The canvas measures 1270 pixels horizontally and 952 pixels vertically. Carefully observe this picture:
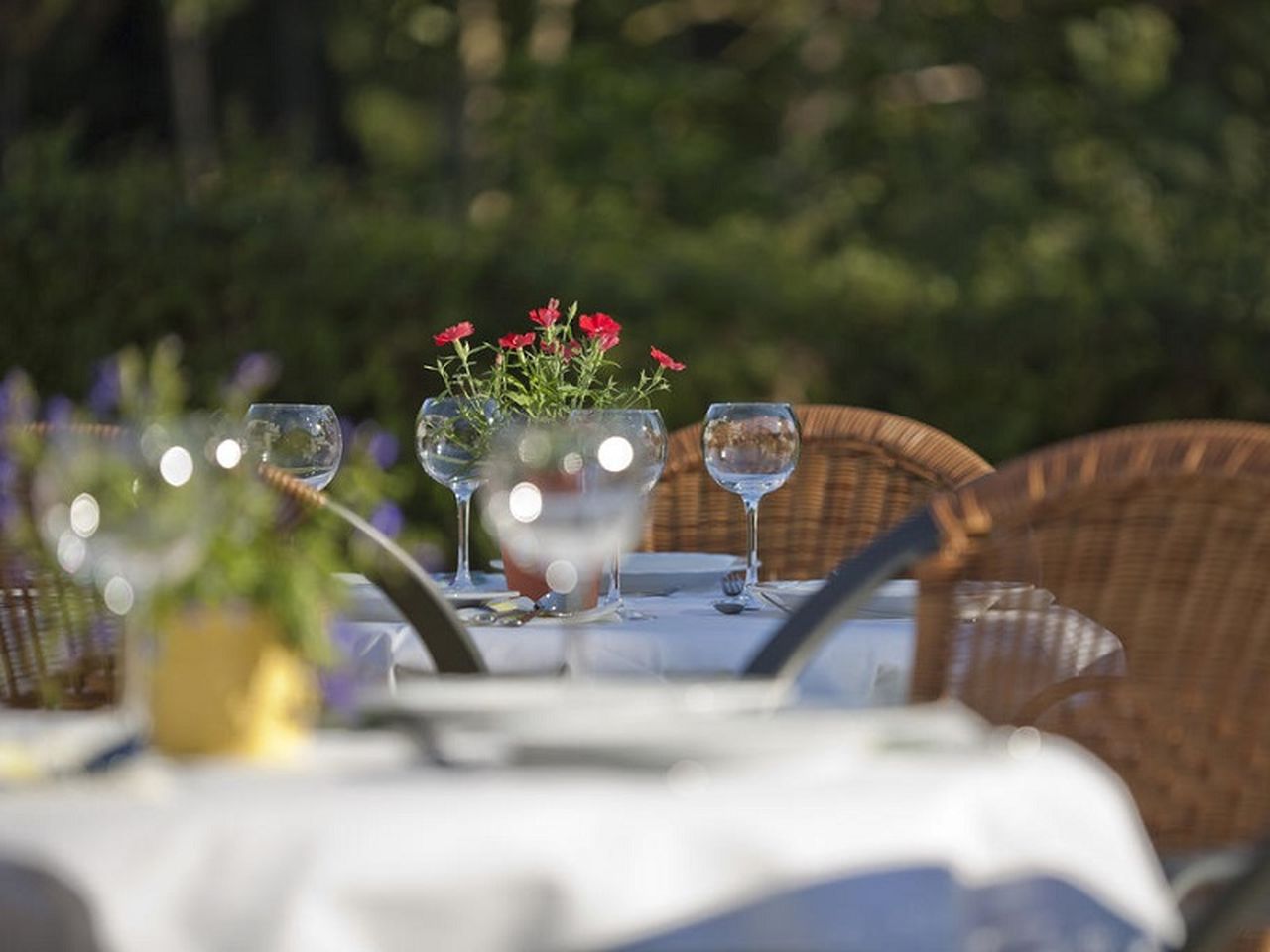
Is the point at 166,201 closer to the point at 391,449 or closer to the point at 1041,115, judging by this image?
the point at 391,449

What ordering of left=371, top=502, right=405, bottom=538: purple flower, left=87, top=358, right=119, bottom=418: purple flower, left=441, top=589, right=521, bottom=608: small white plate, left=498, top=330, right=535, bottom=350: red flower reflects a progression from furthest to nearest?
left=498, top=330, right=535, bottom=350: red flower < left=441, top=589, right=521, bottom=608: small white plate < left=371, top=502, right=405, bottom=538: purple flower < left=87, top=358, right=119, bottom=418: purple flower

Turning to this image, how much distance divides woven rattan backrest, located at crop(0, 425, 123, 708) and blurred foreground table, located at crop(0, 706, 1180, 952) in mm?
1058

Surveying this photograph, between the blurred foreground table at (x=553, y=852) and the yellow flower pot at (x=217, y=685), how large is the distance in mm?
74

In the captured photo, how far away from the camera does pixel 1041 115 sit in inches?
598

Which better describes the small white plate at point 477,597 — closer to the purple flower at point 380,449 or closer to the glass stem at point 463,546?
the glass stem at point 463,546

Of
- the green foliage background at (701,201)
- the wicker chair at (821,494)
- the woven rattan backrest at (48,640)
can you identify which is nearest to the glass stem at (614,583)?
the woven rattan backrest at (48,640)

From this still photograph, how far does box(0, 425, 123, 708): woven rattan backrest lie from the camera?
2.67 metres

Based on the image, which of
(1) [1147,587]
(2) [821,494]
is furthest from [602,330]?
(1) [1147,587]

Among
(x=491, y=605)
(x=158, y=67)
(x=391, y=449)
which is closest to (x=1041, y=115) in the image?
(x=158, y=67)

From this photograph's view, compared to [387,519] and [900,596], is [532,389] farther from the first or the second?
[387,519]

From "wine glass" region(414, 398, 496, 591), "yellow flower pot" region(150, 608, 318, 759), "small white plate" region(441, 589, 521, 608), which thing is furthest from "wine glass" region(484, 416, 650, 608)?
"wine glass" region(414, 398, 496, 591)

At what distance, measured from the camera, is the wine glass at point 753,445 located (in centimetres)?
321

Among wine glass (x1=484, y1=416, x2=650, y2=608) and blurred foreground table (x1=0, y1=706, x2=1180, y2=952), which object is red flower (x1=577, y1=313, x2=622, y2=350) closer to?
wine glass (x1=484, y1=416, x2=650, y2=608)

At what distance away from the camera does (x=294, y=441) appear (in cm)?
332
